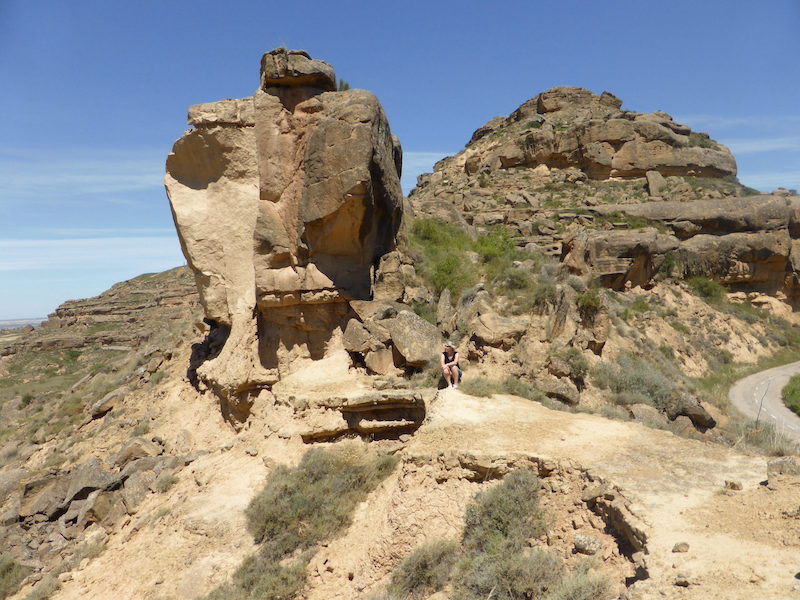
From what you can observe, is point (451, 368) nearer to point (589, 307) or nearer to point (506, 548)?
point (506, 548)

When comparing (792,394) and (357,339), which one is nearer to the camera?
(357,339)

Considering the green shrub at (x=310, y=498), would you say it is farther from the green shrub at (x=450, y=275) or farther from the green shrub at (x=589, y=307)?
the green shrub at (x=589, y=307)

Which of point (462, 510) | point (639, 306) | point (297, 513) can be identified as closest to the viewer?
point (462, 510)

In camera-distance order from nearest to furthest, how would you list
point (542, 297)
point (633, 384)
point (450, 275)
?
point (633, 384)
point (542, 297)
point (450, 275)

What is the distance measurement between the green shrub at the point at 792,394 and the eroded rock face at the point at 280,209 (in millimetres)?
12409

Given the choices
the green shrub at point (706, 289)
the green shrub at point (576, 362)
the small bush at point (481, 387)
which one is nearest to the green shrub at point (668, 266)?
the green shrub at point (706, 289)

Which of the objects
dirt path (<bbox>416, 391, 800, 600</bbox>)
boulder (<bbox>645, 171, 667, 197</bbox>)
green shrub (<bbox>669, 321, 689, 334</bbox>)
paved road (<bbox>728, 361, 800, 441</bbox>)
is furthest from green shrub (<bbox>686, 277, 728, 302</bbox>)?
dirt path (<bbox>416, 391, 800, 600</bbox>)

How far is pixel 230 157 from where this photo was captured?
11336 millimetres

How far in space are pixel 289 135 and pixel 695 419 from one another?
35.0 ft

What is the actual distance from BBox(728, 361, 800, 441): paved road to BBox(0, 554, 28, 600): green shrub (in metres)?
14.6

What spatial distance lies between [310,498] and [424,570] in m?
2.31

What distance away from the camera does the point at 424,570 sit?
19.4 feet

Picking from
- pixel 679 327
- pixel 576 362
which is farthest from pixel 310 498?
pixel 679 327

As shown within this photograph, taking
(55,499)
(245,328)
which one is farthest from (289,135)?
(55,499)
